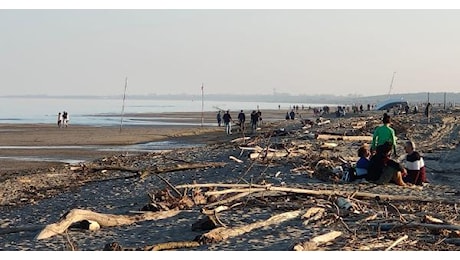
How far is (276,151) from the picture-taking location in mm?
16719

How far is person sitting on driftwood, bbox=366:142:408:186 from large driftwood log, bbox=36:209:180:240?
462cm

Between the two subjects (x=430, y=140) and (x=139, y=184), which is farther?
(x=430, y=140)

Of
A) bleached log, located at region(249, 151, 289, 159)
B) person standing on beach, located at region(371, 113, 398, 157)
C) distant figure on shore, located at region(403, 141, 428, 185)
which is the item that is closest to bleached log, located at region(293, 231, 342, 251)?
distant figure on shore, located at region(403, 141, 428, 185)

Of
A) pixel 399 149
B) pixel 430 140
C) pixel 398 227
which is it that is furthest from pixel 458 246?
pixel 430 140

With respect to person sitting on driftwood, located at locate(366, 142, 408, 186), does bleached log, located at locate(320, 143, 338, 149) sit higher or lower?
lower

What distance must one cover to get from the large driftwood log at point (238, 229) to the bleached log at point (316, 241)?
1013mm

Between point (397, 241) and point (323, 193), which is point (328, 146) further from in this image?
point (397, 241)

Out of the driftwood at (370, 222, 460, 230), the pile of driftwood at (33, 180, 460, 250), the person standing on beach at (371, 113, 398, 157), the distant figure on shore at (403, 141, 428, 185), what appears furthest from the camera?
the person standing on beach at (371, 113, 398, 157)

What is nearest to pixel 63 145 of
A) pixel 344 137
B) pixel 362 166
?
pixel 344 137

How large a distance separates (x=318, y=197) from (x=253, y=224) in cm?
244

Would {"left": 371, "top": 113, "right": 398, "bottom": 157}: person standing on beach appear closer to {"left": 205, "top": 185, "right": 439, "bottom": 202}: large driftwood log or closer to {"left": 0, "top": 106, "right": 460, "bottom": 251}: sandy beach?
{"left": 0, "top": 106, "right": 460, "bottom": 251}: sandy beach

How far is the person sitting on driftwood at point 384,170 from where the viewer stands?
39.9 ft

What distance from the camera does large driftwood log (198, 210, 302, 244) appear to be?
7238 mm

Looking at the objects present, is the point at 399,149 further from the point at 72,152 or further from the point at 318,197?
the point at 72,152
